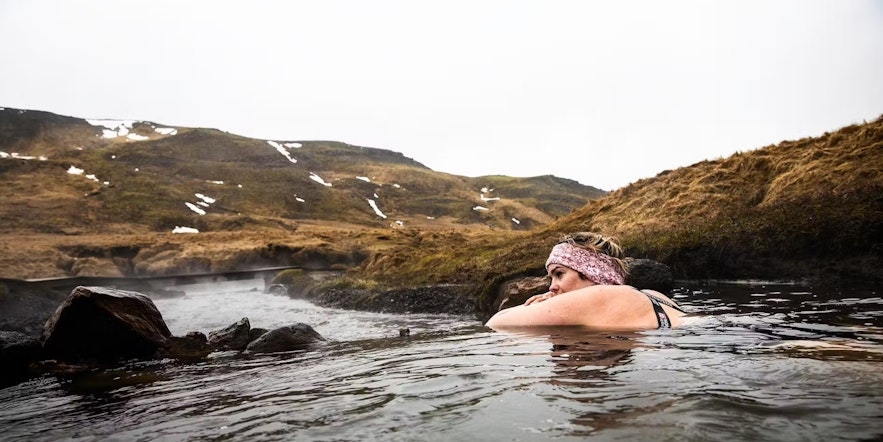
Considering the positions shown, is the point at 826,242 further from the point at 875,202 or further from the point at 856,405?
the point at 856,405

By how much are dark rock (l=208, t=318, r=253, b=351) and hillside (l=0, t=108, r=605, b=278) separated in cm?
3957

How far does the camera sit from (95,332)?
10.9 metres

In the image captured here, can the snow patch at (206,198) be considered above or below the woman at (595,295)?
above

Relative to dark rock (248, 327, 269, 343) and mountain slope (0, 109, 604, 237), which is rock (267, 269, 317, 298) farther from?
mountain slope (0, 109, 604, 237)

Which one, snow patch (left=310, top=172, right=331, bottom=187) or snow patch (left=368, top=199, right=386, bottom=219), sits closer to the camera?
snow patch (left=368, top=199, right=386, bottom=219)

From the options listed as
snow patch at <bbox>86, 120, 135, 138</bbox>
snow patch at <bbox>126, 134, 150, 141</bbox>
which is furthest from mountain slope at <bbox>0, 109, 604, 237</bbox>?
snow patch at <bbox>126, 134, 150, 141</bbox>

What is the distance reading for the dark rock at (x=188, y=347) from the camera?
1133 cm

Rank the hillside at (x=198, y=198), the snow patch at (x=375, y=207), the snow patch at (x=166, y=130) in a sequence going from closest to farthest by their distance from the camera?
1. the hillside at (x=198, y=198)
2. the snow patch at (x=375, y=207)
3. the snow patch at (x=166, y=130)

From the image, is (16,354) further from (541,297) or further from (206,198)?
(206,198)

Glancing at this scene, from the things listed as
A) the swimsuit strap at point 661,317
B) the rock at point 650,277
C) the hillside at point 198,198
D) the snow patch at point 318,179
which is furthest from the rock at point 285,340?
the snow patch at point 318,179

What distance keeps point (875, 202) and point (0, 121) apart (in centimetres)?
18425

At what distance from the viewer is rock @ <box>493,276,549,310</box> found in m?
14.7

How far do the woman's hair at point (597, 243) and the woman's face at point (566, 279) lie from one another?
1.22 ft

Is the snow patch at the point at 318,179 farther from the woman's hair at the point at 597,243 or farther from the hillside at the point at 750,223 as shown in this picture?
the woman's hair at the point at 597,243
